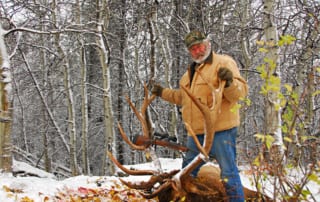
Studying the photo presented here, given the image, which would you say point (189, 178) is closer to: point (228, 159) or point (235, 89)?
point (228, 159)

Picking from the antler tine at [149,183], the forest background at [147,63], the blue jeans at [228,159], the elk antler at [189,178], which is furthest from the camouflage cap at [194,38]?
the antler tine at [149,183]

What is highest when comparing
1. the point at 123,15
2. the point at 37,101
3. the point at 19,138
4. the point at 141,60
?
the point at 123,15

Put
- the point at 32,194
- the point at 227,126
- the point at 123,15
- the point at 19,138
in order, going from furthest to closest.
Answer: the point at 19,138 → the point at 123,15 → the point at 32,194 → the point at 227,126

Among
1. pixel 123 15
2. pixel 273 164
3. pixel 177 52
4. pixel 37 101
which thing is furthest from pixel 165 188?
pixel 37 101

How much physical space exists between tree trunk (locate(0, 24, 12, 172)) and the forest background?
14 mm

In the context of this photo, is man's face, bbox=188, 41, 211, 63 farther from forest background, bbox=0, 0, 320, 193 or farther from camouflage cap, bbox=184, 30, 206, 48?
forest background, bbox=0, 0, 320, 193

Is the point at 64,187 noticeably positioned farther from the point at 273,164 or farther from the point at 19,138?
the point at 19,138

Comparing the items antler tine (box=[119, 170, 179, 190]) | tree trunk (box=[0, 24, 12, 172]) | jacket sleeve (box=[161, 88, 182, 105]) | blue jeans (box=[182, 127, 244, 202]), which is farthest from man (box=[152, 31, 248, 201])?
→ tree trunk (box=[0, 24, 12, 172])

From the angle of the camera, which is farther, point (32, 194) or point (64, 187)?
point (64, 187)

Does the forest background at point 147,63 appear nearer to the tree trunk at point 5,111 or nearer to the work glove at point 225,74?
the tree trunk at point 5,111

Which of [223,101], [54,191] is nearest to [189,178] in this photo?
[223,101]

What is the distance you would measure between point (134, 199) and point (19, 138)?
1978 centimetres

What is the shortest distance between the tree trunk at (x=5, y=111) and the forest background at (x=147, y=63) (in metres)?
0.01

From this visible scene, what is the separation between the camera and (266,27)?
5.66m
